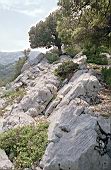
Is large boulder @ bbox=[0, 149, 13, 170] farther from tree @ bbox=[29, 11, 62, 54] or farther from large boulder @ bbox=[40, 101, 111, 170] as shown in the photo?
tree @ bbox=[29, 11, 62, 54]

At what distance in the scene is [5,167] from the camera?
18.7 m

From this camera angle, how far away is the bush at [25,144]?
19.1 m

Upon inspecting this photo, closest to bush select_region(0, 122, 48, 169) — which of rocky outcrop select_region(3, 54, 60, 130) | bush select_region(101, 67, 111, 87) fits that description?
rocky outcrop select_region(3, 54, 60, 130)

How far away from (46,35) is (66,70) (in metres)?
26.5

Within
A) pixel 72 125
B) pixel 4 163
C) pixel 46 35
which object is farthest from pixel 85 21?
pixel 46 35

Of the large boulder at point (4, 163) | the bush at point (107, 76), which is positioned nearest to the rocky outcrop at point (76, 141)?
the large boulder at point (4, 163)

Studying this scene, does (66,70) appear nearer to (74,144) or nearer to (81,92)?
(81,92)

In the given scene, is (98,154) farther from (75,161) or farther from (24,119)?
(24,119)

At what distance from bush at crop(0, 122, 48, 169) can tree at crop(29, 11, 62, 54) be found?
3483 cm

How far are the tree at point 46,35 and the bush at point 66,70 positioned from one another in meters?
24.1

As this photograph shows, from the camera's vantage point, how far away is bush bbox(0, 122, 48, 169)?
62.6ft

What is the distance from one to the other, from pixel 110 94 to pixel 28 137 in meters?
6.53

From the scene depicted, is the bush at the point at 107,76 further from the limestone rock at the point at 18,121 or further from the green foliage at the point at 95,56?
the limestone rock at the point at 18,121

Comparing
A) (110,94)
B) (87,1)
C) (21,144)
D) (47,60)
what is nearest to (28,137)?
(21,144)
